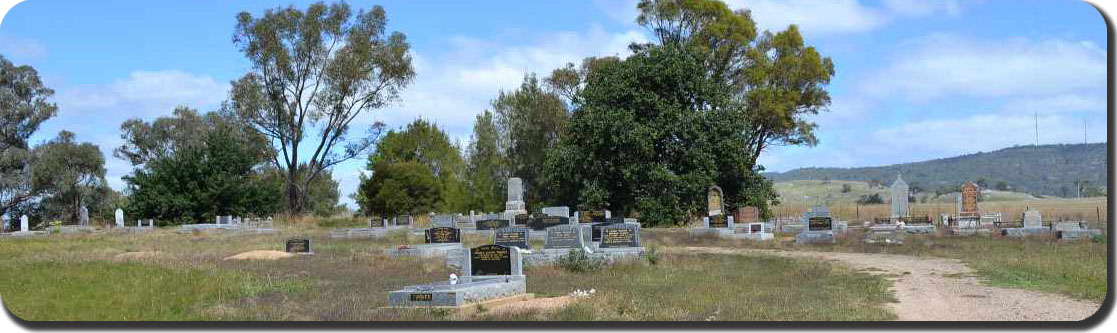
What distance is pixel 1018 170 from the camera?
130375 millimetres

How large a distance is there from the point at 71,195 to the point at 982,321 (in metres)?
55.8

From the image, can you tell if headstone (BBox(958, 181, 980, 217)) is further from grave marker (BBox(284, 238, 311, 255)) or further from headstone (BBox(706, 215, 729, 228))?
grave marker (BBox(284, 238, 311, 255))

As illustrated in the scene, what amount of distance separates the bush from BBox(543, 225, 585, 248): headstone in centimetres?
184

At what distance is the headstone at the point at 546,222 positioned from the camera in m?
34.4

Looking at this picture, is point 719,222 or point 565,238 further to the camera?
point 719,222

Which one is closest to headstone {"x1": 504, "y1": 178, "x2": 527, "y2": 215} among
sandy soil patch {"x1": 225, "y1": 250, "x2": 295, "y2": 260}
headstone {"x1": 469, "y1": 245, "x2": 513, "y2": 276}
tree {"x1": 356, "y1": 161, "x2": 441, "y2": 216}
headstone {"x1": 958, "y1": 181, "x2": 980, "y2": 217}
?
tree {"x1": 356, "y1": 161, "x2": 441, "y2": 216}

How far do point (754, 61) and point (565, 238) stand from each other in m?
30.6

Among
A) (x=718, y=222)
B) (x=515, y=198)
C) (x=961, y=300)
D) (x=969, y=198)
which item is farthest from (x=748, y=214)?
(x=961, y=300)

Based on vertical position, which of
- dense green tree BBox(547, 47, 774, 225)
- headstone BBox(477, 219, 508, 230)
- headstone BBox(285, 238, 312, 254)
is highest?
dense green tree BBox(547, 47, 774, 225)

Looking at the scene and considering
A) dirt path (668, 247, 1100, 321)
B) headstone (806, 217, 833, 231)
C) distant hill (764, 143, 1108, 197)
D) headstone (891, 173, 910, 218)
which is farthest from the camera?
distant hill (764, 143, 1108, 197)

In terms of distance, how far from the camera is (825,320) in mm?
10344

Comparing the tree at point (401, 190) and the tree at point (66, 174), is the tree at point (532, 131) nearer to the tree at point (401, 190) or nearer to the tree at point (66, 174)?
the tree at point (401, 190)

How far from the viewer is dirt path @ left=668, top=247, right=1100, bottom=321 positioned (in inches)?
435

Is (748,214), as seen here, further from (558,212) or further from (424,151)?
(424,151)
